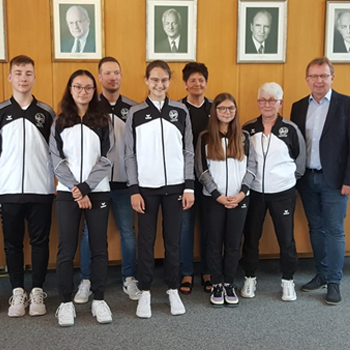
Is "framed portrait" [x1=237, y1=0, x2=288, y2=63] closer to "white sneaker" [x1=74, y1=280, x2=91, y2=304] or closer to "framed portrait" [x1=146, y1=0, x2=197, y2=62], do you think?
"framed portrait" [x1=146, y1=0, x2=197, y2=62]

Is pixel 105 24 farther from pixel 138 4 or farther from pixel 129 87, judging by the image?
pixel 129 87

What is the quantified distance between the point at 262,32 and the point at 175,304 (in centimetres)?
209

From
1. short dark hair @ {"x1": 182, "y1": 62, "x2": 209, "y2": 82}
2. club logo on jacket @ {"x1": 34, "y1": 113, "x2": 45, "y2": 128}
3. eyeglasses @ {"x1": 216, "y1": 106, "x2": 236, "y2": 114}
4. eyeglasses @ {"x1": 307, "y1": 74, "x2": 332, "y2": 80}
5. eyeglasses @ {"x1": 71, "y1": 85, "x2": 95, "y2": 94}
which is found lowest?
club logo on jacket @ {"x1": 34, "y1": 113, "x2": 45, "y2": 128}

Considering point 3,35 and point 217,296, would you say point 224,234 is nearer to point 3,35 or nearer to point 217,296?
point 217,296

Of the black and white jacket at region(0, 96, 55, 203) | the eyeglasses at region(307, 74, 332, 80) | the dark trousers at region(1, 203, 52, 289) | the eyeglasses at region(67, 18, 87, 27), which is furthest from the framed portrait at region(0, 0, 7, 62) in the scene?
the eyeglasses at region(307, 74, 332, 80)

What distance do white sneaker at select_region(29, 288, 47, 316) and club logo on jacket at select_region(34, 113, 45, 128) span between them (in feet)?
3.31

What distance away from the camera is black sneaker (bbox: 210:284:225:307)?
2.57 meters

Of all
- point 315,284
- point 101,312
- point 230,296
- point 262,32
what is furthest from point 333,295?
point 262,32

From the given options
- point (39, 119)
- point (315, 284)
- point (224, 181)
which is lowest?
point (315, 284)

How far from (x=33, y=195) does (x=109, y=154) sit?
1.65 feet

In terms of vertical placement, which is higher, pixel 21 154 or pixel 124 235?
pixel 21 154

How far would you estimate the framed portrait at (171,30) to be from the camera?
300 centimetres

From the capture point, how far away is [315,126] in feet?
8.84

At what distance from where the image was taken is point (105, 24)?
2969 millimetres
